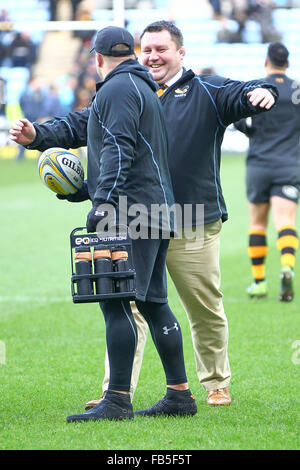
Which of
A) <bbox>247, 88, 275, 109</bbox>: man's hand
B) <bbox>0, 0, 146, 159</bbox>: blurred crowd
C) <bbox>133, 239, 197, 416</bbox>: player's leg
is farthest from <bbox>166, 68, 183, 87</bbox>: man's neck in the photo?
<bbox>0, 0, 146, 159</bbox>: blurred crowd

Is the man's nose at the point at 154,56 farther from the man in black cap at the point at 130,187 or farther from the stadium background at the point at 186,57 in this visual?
the stadium background at the point at 186,57

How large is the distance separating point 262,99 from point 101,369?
2252 mm

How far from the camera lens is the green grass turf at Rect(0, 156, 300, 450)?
4.05 metres

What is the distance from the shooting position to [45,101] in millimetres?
28094

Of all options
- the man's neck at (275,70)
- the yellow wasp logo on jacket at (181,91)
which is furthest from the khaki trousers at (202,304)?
the man's neck at (275,70)

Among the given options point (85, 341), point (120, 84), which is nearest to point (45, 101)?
point (85, 341)

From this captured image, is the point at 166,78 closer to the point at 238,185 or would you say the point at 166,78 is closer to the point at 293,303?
the point at 293,303

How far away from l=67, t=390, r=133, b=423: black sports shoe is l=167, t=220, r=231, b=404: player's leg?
27.6 inches

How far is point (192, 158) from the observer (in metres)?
4.89

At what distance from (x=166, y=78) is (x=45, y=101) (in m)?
23.7

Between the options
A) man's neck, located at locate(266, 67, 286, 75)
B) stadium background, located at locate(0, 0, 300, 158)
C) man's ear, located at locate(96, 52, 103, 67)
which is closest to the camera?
man's ear, located at locate(96, 52, 103, 67)

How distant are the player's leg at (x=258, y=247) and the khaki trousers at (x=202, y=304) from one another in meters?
3.55

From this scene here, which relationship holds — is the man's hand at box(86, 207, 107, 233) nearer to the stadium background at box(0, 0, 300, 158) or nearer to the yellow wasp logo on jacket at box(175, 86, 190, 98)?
the yellow wasp logo on jacket at box(175, 86, 190, 98)

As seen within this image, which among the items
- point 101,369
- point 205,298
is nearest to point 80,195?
point 205,298
